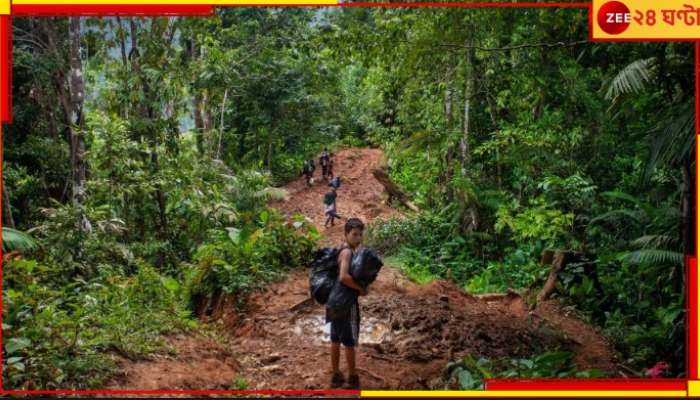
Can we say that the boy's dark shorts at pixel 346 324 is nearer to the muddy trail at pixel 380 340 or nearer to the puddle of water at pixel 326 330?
the muddy trail at pixel 380 340

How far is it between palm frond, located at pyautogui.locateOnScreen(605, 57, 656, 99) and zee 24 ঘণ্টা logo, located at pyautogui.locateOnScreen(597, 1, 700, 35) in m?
0.88

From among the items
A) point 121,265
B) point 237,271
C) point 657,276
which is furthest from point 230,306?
point 657,276

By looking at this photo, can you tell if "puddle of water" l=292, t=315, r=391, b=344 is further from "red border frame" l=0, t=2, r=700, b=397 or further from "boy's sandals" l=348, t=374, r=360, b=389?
"red border frame" l=0, t=2, r=700, b=397

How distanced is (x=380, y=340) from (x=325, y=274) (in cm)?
150

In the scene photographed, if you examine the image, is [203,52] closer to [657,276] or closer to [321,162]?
[321,162]

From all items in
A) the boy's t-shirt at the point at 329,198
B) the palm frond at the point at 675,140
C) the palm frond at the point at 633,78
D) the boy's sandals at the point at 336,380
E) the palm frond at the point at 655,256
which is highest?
the palm frond at the point at 633,78

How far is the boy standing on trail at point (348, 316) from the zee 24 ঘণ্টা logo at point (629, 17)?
2030 mm

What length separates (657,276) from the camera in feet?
18.4

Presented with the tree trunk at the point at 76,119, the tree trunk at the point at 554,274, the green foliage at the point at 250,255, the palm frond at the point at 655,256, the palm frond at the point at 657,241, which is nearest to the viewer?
the palm frond at the point at 655,256

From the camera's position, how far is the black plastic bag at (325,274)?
4.35 m

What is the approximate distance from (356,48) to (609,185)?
3.02m

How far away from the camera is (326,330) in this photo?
233 inches

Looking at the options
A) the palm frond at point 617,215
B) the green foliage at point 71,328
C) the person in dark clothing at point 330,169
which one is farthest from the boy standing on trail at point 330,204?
the palm frond at point 617,215

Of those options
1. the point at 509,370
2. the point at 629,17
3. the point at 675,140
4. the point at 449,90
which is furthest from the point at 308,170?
the point at 629,17
